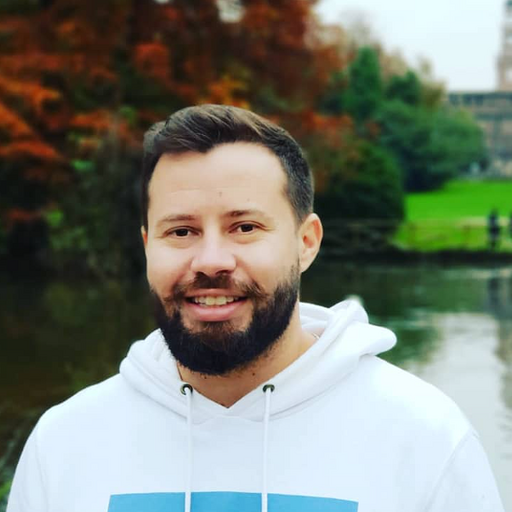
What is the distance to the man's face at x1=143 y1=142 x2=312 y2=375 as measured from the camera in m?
1.79

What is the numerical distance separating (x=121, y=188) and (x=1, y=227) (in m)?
3.48

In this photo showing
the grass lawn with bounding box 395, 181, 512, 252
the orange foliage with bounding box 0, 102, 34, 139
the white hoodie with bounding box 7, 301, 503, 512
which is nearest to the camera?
the white hoodie with bounding box 7, 301, 503, 512

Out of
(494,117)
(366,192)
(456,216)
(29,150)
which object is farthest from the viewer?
(494,117)

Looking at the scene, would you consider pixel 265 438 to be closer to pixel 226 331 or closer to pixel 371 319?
pixel 226 331

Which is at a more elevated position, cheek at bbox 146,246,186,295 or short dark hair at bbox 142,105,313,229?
short dark hair at bbox 142,105,313,229

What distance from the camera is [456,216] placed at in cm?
3894

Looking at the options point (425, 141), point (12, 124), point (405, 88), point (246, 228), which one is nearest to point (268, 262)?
point (246, 228)

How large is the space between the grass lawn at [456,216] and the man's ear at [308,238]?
70.7ft

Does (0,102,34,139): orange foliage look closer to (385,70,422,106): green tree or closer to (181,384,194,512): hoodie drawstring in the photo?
(181,384,194,512): hoodie drawstring

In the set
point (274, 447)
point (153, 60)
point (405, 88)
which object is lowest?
point (274, 447)

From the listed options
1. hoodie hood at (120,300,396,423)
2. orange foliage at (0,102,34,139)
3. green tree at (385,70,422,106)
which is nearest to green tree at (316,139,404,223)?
orange foliage at (0,102,34,139)

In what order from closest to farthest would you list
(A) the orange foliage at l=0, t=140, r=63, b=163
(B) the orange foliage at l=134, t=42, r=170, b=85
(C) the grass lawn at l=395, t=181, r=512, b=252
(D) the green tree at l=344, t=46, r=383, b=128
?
(B) the orange foliage at l=134, t=42, r=170, b=85 → (A) the orange foliage at l=0, t=140, r=63, b=163 → (C) the grass lawn at l=395, t=181, r=512, b=252 → (D) the green tree at l=344, t=46, r=383, b=128

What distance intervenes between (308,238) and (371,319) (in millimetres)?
10373

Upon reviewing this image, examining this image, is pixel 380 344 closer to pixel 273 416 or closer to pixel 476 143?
pixel 273 416
